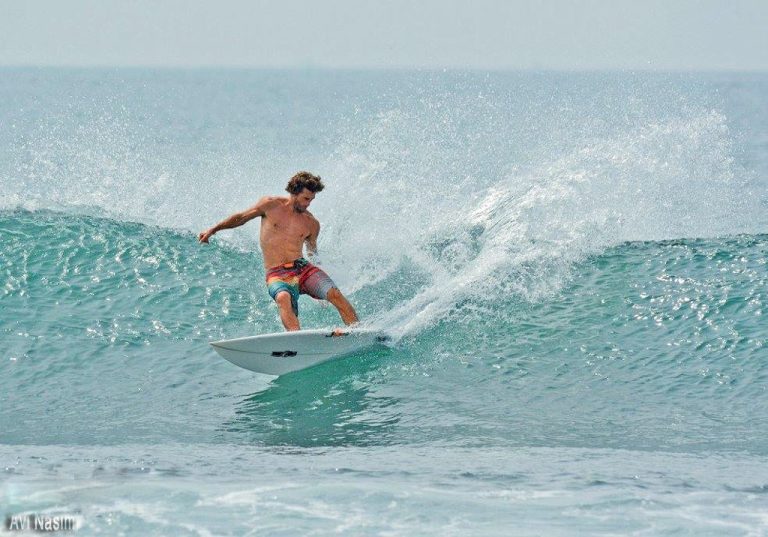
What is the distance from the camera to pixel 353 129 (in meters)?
49.8

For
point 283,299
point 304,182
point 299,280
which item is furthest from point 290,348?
point 304,182

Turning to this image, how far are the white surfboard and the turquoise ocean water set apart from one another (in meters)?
0.14

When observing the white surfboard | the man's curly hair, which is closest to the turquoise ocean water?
the white surfboard

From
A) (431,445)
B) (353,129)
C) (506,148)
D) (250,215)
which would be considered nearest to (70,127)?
(353,129)

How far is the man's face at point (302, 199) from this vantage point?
10.5m

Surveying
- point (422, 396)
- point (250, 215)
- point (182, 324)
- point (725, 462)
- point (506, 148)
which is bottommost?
point (725, 462)

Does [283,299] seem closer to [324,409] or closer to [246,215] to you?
[246,215]

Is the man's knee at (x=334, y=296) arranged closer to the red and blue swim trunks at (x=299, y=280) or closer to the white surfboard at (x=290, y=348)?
the red and blue swim trunks at (x=299, y=280)

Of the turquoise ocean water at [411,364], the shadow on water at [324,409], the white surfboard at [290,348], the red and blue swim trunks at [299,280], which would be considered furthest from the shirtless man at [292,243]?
the turquoise ocean water at [411,364]

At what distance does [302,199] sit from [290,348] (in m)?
1.62

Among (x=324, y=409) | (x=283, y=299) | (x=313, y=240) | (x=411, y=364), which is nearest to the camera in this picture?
(x=324, y=409)

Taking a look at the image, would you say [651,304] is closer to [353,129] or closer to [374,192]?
[374,192]

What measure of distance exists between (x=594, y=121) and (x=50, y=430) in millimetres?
35649

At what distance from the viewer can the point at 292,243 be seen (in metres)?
10.7
